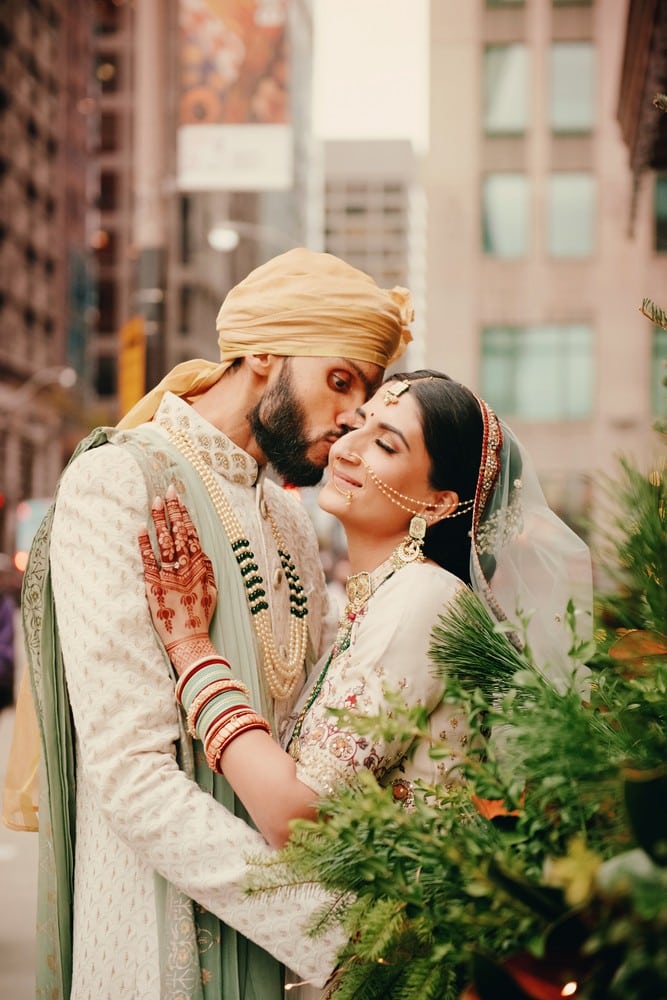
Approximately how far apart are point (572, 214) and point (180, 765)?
53.5 ft

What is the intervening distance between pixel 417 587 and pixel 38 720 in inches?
31.8

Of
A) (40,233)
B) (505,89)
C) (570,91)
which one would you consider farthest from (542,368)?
(40,233)

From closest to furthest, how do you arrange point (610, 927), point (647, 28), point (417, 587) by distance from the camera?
point (610, 927) < point (417, 587) < point (647, 28)

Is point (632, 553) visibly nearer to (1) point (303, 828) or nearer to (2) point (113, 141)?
(1) point (303, 828)

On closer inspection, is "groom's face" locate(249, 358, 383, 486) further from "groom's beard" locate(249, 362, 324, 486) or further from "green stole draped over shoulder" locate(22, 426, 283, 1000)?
"green stole draped over shoulder" locate(22, 426, 283, 1000)

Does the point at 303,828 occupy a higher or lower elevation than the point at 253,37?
lower

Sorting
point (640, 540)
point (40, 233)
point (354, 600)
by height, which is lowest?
point (40, 233)

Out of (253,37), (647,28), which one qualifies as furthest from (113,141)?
(647,28)

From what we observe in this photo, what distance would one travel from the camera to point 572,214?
17.3 m

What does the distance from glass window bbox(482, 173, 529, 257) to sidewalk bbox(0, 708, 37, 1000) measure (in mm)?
11865

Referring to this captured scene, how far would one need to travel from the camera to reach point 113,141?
7519cm

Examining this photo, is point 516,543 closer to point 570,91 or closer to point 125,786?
point 125,786

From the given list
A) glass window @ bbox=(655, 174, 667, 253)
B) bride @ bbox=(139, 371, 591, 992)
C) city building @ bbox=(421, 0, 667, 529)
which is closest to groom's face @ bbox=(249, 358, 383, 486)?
bride @ bbox=(139, 371, 591, 992)

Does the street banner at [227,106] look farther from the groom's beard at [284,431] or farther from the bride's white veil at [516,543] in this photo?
the bride's white veil at [516,543]
